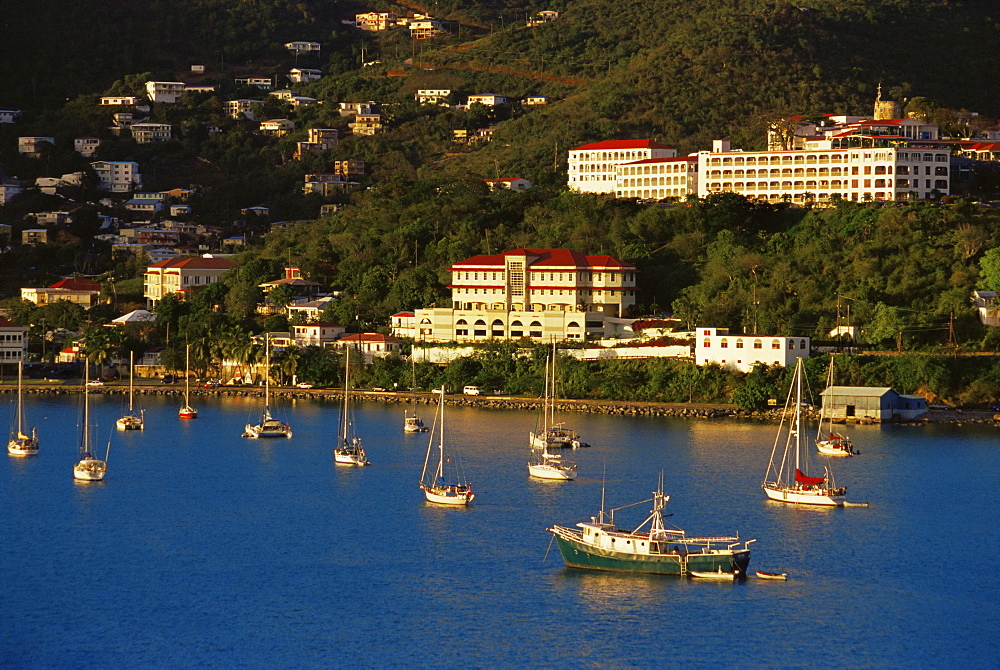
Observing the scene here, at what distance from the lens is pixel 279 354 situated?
76750 mm

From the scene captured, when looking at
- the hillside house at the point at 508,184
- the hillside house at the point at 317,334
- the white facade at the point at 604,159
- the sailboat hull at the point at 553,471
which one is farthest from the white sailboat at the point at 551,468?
the hillside house at the point at 508,184

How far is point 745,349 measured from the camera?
6544cm

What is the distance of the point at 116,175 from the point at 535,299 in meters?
55.5

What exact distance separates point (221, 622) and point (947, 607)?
15.2 metres

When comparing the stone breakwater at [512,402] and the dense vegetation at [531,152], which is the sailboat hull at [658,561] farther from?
the dense vegetation at [531,152]

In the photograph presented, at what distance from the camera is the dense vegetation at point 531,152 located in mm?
70688

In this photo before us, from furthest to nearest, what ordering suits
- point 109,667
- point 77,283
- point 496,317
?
point 77,283, point 496,317, point 109,667

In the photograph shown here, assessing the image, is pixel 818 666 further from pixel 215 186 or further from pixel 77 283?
pixel 215 186

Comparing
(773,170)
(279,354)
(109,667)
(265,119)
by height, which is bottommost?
(109,667)

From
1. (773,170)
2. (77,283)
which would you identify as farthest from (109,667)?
(77,283)

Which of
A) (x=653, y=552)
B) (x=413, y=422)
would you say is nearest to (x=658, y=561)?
(x=653, y=552)

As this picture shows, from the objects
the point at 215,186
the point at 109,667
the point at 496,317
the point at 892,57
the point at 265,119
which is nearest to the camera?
the point at 109,667

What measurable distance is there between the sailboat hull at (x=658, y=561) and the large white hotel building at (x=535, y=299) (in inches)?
1523

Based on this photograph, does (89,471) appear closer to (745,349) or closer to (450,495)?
(450,495)
